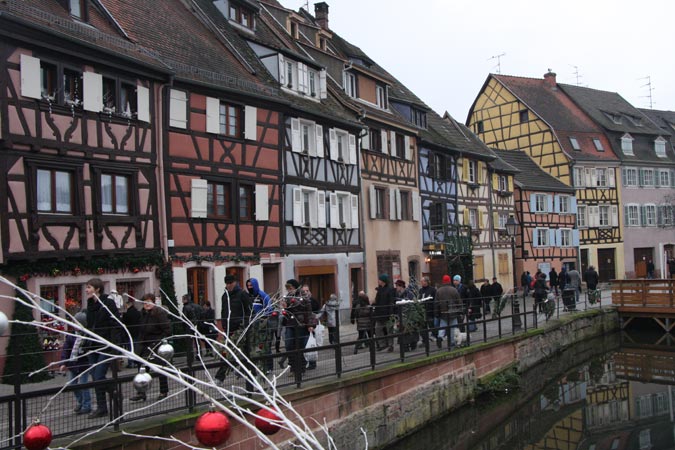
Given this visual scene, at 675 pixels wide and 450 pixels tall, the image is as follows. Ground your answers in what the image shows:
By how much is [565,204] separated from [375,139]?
71.5 feet

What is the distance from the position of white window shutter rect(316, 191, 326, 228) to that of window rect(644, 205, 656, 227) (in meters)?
32.9

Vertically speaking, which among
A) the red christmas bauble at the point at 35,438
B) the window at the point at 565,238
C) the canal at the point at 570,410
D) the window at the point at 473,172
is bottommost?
the canal at the point at 570,410

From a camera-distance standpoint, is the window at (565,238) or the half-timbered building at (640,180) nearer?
the window at (565,238)

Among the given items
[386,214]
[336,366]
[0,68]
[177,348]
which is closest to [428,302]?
[336,366]

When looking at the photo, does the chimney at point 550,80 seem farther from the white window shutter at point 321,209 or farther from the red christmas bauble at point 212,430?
the red christmas bauble at point 212,430

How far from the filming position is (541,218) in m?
43.6

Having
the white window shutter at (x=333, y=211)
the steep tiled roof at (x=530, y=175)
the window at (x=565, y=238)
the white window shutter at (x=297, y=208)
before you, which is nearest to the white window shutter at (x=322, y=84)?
the white window shutter at (x=333, y=211)

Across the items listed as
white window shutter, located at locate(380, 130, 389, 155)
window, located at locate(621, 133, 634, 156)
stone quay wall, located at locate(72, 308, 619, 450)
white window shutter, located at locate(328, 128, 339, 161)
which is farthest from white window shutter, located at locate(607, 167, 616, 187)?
stone quay wall, located at locate(72, 308, 619, 450)

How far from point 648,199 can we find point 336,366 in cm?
4320

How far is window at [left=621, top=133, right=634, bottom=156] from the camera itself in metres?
48.7

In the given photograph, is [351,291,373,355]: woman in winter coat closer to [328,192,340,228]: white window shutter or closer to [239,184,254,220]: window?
[239,184,254,220]: window

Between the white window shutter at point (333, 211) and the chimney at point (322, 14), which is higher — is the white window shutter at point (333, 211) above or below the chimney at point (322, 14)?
below

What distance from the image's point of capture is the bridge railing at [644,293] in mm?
26391

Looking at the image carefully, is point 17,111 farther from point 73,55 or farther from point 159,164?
point 159,164
